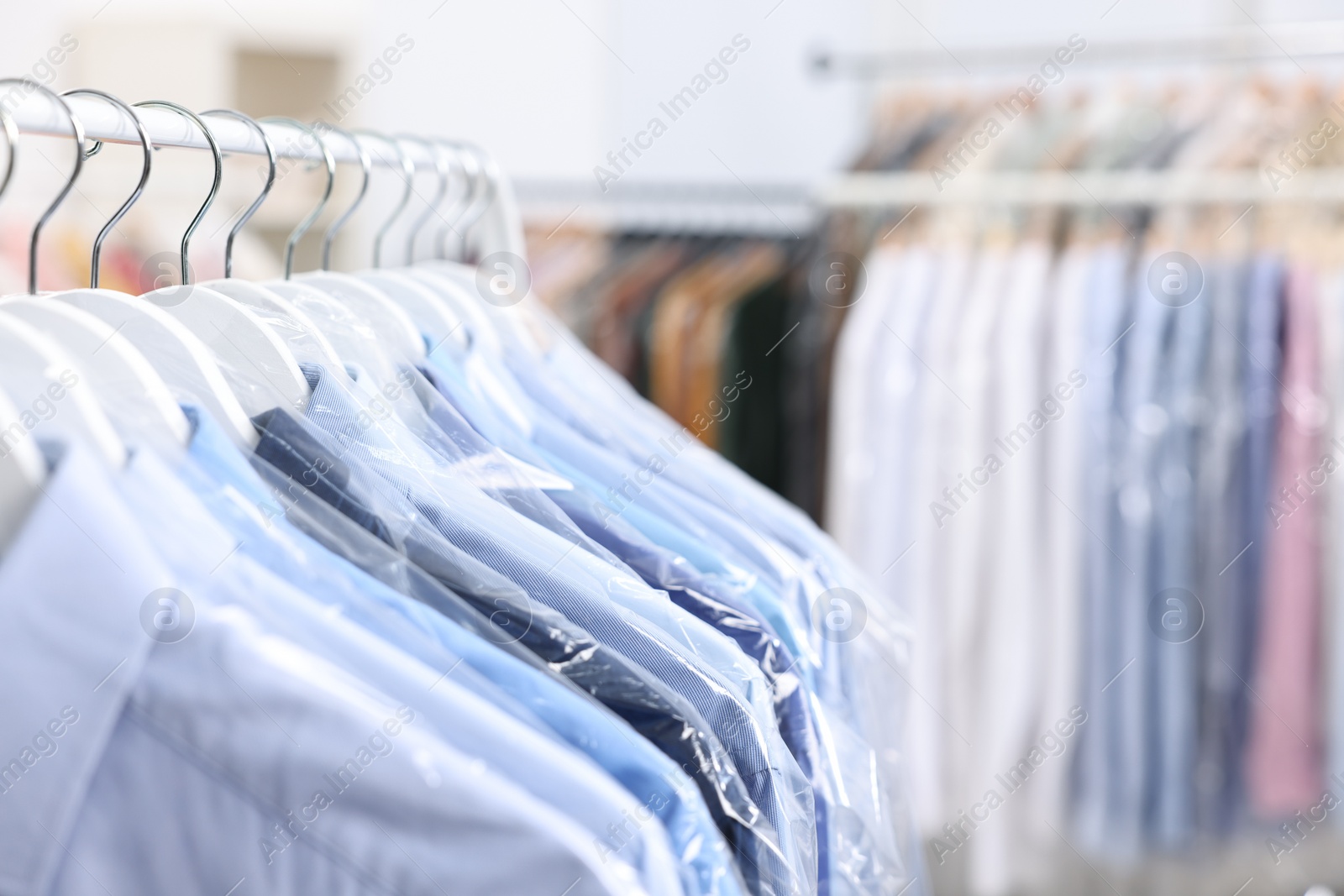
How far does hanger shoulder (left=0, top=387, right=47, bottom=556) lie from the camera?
39 centimetres

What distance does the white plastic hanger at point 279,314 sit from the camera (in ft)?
1.88

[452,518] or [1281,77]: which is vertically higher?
[1281,77]

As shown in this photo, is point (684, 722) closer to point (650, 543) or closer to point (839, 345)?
point (650, 543)

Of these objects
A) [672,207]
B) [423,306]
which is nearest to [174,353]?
[423,306]

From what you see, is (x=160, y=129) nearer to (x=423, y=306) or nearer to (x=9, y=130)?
(x=9, y=130)

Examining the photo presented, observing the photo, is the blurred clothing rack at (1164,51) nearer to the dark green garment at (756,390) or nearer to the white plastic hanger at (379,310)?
the dark green garment at (756,390)

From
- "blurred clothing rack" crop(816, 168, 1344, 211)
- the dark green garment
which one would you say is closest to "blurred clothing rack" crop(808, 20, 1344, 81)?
"blurred clothing rack" crop(816, 168, 1344, 211)

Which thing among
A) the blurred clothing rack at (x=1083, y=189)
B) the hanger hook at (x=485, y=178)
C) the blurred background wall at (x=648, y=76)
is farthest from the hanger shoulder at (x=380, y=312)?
the blurred background wall at (x=648, y=76)

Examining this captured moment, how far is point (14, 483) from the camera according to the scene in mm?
395

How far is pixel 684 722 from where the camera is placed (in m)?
0.47

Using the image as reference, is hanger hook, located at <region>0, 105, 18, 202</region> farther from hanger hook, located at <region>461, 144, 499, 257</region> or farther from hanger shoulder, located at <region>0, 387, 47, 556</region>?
hanger hook, located at <region>461, 144, 499, 257</region>

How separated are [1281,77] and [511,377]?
80.5 inches

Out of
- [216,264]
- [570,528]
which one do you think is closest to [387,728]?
[570,528]

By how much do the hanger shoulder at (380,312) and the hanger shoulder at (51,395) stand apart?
0.24 meters
